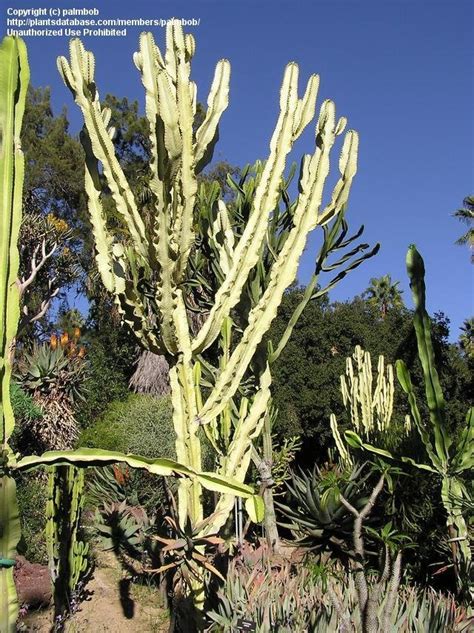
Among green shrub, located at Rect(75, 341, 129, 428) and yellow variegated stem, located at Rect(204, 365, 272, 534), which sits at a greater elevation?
green shrub, located at Rect(75, 341, 129, 428)

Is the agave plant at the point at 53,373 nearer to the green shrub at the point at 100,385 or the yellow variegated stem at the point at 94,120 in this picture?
the green shrub at the point at 100,385

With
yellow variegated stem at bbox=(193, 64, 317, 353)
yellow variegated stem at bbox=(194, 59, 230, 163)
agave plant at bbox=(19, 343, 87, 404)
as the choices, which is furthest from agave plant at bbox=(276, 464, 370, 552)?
agave plant at bbox=(19, 343, 87, 404)

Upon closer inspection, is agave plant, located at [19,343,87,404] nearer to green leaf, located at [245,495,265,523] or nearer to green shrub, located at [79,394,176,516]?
green shrub, located at [79,394,176,516]

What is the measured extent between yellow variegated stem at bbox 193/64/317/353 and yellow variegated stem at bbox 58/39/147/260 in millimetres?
607

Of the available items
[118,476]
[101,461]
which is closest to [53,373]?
[118,476]

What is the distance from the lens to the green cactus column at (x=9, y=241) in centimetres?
254

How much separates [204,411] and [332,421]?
5.75 metres

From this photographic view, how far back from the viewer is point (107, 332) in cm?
1655

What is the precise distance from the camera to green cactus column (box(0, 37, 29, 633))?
2.54 meters

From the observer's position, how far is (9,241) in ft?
8.98

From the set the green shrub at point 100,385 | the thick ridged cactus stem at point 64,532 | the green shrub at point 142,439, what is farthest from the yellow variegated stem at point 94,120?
the green shrub at point 100,385

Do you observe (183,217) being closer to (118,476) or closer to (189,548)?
(189,548)

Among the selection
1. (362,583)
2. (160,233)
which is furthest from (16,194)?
(362,583)

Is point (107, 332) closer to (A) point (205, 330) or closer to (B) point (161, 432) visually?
(B) point (161, 432)
